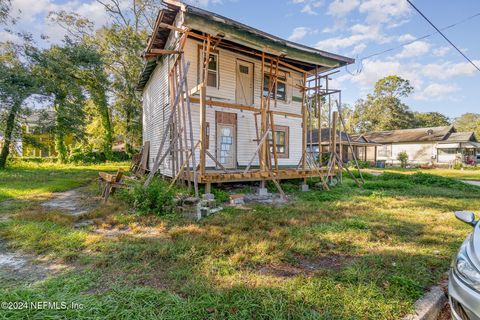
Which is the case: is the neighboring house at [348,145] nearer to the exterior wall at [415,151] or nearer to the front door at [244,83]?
the exterior wall at [415,151]

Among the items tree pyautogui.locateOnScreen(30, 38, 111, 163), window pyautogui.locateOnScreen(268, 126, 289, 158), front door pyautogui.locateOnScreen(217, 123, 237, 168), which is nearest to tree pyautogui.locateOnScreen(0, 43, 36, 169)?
tree pyautogui.locateOnScreen(30, 38, 111, 163)

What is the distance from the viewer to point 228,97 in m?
9.87

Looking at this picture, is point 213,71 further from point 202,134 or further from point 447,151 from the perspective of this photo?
point 447,151

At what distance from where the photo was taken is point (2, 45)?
1492 cm

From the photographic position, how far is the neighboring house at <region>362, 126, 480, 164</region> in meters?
27.8

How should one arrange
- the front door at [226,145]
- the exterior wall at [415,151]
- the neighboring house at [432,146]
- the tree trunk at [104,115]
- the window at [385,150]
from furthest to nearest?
the window at [385,150] → the exterior wall at [415,151] → the neighboring house at [432,146] → the tree trunk at [104,115] → the front door at [226,145]

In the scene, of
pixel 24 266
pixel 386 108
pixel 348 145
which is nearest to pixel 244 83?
pixel 24 266

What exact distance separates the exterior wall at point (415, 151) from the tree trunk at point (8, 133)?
38.2 meters

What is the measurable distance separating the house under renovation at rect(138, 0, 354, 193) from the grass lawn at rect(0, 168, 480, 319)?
2.62m

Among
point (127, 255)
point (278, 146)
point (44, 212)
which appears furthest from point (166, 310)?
point (278, 146)

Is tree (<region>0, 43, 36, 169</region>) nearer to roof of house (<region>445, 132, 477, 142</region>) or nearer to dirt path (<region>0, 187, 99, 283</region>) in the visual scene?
dirt path (<region>0, 187, 99, 283</region>)

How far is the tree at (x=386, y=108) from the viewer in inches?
1509

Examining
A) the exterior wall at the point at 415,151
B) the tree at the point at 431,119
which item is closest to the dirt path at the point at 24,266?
the exterior wall at the point at 415,151

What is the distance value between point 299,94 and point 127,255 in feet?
37.6
